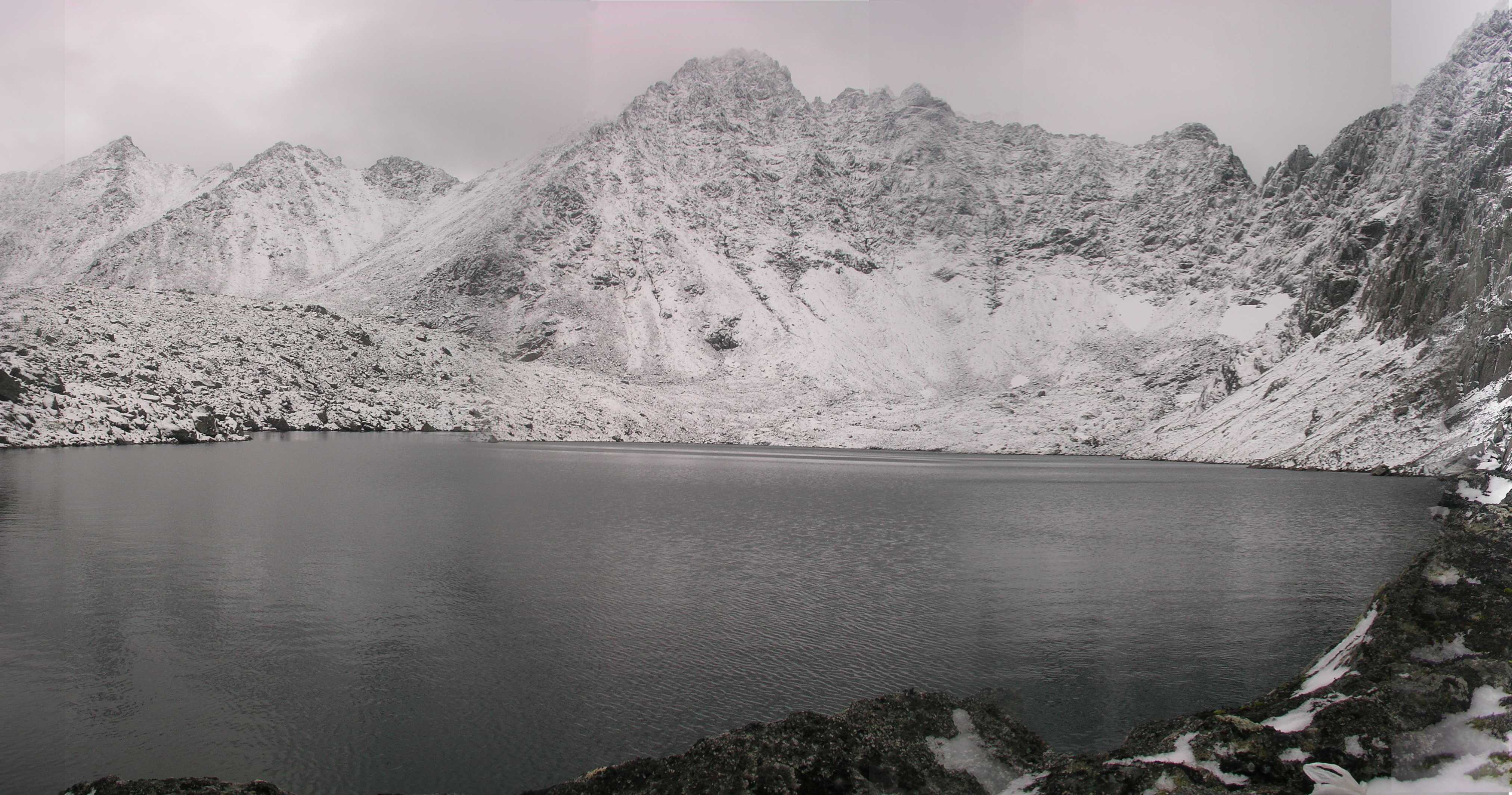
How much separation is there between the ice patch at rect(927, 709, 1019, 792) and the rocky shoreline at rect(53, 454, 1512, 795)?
2 cm

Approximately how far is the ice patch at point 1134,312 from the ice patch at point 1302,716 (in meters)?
177

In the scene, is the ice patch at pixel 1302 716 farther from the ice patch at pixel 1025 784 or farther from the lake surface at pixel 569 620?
the lake surface at pixel 569 620

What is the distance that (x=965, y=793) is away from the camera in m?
8.65

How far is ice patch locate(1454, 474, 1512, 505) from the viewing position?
1462 centimetres

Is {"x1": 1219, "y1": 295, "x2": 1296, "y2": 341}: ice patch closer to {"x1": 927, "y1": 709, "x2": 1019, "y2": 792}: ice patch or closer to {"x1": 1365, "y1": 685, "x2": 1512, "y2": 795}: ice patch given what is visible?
{"x1": 1365, "y1": 685, "x2": 1512, "y2": 795}: ice patch

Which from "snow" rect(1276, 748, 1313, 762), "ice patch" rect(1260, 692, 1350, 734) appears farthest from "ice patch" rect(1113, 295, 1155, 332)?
"snow" rect(1276, 748, 1313, 762)

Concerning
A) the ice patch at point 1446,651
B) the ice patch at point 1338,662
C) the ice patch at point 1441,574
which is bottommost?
the ice patch at point 1338,662

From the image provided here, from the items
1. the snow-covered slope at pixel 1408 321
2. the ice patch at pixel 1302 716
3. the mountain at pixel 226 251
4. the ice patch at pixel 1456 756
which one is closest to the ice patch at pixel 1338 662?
the ice patch at pixel 1302 716

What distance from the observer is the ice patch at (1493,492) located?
1462 cm

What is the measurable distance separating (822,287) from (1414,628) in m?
181

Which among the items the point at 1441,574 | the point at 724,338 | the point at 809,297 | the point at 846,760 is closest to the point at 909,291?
the point at 809,297

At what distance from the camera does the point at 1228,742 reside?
829cm

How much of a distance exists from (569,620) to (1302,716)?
14283 mm

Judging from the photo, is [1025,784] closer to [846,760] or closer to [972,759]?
[972,759]
